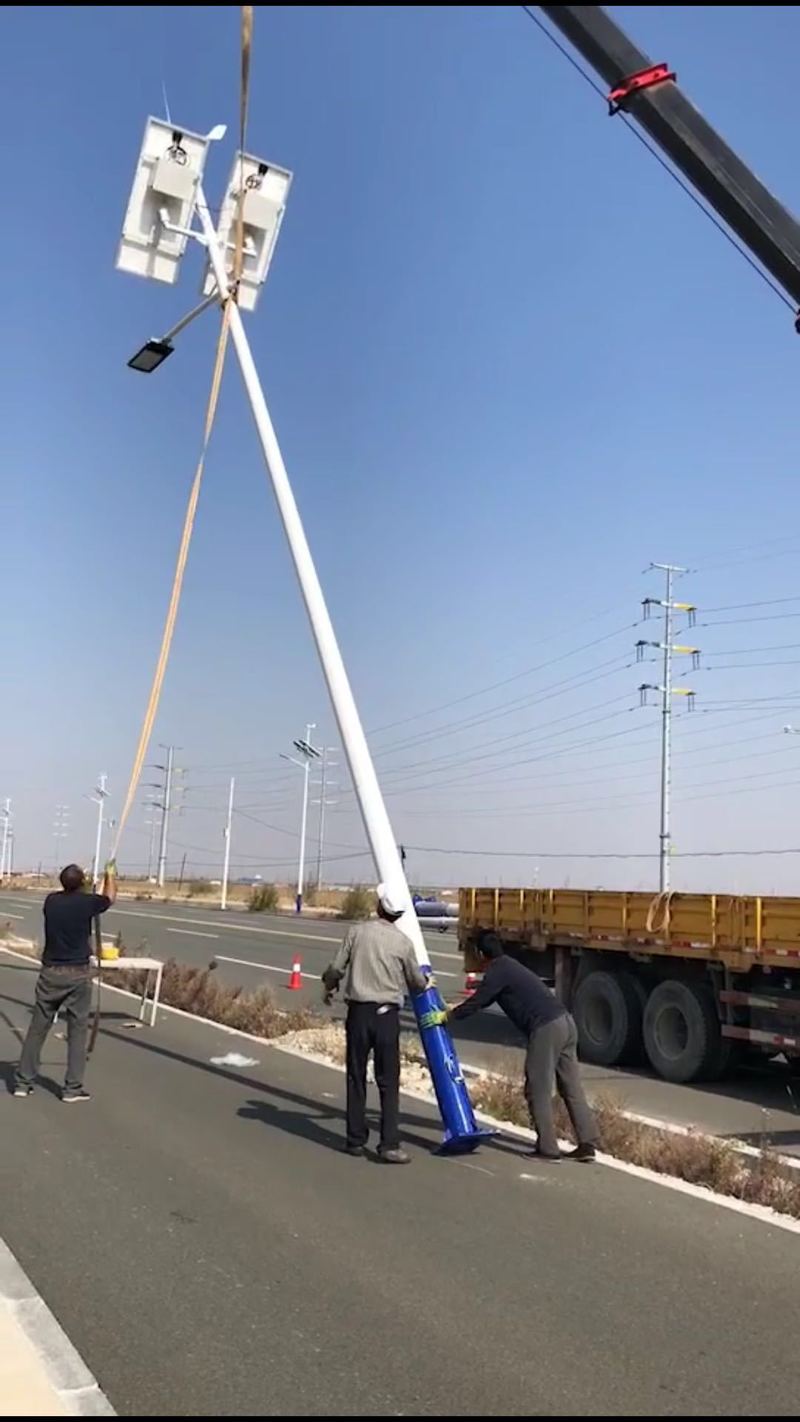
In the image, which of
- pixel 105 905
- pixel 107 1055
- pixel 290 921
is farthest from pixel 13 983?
pixel 290 921

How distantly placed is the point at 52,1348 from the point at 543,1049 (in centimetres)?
413

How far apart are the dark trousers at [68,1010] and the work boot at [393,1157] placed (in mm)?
2885

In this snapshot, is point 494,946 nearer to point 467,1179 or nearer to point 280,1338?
→ point 467,1179

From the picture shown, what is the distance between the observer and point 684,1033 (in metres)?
12.6

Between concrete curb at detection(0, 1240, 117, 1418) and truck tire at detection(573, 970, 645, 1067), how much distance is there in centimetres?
888

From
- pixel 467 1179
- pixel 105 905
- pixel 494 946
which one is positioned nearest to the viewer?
pixel 467 1179

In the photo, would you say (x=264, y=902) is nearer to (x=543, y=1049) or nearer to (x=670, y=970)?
(x=670, y=970)

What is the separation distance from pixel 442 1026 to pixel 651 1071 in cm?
589

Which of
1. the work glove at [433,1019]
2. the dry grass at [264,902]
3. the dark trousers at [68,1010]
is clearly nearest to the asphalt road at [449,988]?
the work glove at [433,1019]

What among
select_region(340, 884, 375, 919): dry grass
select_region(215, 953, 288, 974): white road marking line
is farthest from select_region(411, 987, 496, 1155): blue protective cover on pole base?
select_region(340, 884, 375, 919): dry grass

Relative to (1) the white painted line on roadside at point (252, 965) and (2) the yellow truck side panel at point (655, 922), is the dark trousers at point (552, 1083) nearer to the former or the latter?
(2) the yellow truck side panel at point (655, 922)

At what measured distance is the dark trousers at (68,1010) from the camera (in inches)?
369

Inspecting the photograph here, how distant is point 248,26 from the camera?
8.69 meters

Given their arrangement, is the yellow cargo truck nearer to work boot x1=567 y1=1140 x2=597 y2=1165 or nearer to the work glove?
work boot x1=567 y1=1140 x2=597 y2=1165
